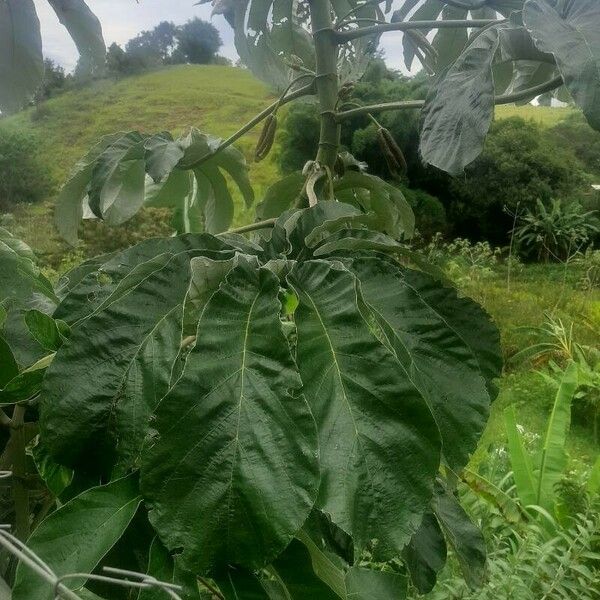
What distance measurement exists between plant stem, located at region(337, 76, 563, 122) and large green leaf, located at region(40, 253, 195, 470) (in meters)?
0.27

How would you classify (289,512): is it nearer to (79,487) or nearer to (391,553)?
(391,553)

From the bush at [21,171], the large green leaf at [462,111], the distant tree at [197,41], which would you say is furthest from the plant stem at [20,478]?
the bush at [21,171]

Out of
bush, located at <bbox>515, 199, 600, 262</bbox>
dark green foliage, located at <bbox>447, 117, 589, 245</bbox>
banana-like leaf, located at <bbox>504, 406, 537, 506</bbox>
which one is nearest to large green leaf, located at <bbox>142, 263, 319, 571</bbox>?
banana-like leaf, located at <bbox>504, 406, 537, 506</bbox>

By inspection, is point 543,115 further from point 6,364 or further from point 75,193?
point 6,364

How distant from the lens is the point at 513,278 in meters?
4.96

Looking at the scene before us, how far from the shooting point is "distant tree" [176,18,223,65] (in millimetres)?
1048

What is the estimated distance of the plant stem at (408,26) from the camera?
0.51 meters

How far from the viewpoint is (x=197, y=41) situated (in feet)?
3.54

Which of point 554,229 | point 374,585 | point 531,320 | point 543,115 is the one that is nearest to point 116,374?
point 374,585

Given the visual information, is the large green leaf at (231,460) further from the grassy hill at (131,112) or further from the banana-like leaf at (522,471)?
the banana-like leaf at (522,471)

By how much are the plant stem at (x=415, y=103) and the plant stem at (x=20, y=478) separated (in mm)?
392

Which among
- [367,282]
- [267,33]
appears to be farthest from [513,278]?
[367,282]

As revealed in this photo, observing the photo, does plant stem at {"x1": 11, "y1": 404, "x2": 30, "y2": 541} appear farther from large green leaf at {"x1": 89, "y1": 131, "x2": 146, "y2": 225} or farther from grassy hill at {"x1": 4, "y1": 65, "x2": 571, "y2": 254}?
grassy hill at {"x1": 4, "y1": 65, "x2": 571, "y2": 254}

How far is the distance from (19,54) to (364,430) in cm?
50
